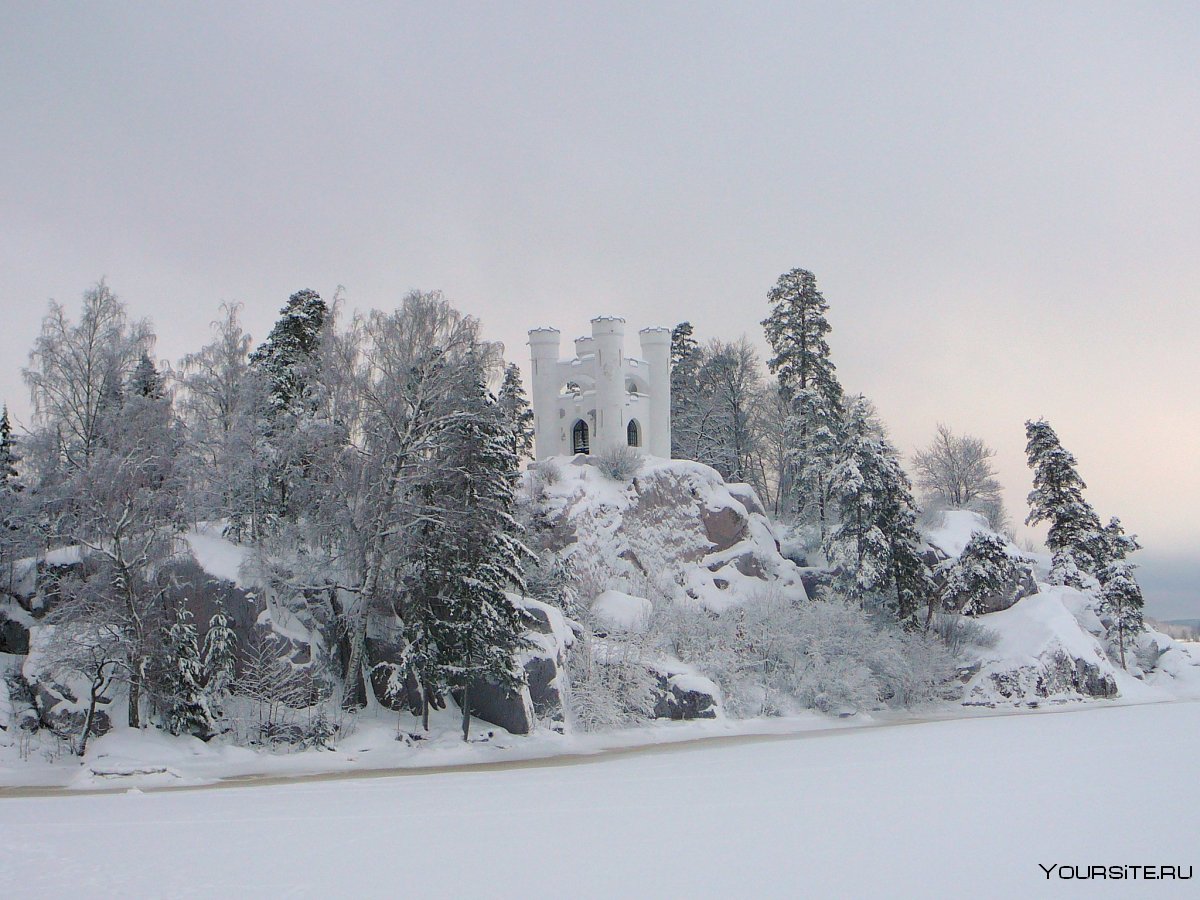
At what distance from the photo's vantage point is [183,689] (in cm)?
2288

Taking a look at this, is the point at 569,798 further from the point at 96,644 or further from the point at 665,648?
the point at 665,648

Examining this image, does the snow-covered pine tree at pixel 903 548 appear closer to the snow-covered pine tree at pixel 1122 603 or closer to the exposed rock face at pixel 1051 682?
the exposed rock face at pixel 1051 682

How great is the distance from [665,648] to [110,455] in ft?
61.3

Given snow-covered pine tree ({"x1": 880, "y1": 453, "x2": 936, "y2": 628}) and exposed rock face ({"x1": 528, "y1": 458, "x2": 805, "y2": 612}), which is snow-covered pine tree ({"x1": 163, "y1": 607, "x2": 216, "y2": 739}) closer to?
exposed rock face ({"x1": 528, "y1": 458, "x2": 805, "y2": 612})

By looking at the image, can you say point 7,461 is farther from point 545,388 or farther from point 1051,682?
point 1051,682

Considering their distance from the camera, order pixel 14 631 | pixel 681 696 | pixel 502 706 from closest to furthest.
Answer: pixel 14 631
pixel 502 706
pixel 681 696

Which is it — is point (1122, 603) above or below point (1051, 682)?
above

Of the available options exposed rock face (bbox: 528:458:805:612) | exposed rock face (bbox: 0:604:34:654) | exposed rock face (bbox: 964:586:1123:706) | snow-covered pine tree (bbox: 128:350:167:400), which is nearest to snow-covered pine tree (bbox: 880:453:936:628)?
exposed rock face (bbox: 964:586:1123:706)

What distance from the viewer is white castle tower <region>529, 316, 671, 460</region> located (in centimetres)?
4709

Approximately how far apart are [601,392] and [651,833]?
3698 cm

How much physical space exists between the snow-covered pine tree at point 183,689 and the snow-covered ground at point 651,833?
6.10 meters

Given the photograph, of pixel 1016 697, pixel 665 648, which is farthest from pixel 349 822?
pixel 1016 697

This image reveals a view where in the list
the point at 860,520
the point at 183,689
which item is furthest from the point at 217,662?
the point at 860,520

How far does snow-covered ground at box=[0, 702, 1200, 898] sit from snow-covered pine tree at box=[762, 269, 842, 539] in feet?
87.0
